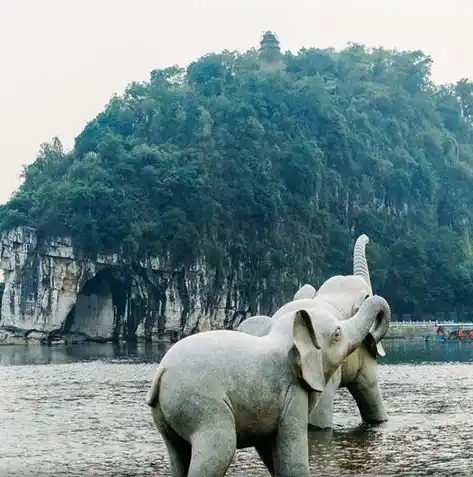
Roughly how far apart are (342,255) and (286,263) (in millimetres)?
6220

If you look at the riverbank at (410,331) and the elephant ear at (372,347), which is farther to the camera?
the riverbank at (410,331)

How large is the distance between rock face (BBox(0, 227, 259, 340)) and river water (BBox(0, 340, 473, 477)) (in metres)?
43.4

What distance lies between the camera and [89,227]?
220ft

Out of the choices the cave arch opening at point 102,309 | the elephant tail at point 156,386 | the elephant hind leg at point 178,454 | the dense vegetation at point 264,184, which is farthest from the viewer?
the cave arch opening at point 102,309

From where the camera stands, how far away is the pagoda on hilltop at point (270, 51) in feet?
318

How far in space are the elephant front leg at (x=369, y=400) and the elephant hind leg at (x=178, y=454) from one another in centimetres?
647

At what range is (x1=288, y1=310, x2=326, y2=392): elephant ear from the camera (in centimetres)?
775

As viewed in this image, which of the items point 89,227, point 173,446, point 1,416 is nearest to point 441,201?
point 89,227

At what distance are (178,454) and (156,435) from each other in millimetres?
6510

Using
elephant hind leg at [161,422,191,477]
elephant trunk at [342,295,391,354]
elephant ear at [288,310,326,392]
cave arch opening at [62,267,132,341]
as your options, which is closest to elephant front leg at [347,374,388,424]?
elephant trunk at [342,295,391,354]

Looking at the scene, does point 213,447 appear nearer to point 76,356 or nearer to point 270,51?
point 76,356

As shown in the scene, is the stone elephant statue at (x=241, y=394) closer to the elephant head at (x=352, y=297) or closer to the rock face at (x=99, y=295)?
the elephant head at (x=352, y=297)

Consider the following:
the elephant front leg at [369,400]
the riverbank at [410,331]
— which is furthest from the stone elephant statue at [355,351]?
the riverbank at [410,331]

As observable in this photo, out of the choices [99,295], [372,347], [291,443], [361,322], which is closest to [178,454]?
[291,443]
